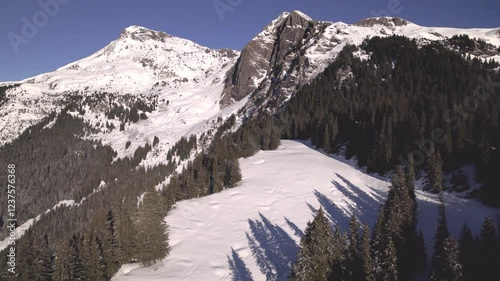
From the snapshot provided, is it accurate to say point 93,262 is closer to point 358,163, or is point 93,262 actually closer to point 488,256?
point 488,256

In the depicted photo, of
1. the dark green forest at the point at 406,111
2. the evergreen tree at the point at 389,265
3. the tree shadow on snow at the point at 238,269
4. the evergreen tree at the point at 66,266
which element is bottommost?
the tree shadow on snow at the point at 238,269

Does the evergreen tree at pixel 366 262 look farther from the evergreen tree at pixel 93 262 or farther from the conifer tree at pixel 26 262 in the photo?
the conifer tree at pixel 26 262

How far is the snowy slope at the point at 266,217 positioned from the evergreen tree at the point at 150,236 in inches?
42.4

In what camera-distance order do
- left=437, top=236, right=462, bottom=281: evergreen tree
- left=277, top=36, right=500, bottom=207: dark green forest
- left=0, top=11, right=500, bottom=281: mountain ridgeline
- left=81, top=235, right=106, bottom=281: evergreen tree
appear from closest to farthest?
1. left=437, top=236, right=462, bottom=281: evergreen tree
2. left=0, top=11, right=500, bottom=281: mountain ridgeline
3. left=81, top=235, right=106, bottom=281: evergreen tree
4. left=277, top=36, right=500, bottom=207: dark green forest

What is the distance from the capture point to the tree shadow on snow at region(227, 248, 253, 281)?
109 feet

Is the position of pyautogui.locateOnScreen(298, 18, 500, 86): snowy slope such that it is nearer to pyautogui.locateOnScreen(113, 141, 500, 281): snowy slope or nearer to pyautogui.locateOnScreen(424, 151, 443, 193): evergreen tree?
pyautogui.locateOnScreen(113, 141, 500, 281): snowy slope

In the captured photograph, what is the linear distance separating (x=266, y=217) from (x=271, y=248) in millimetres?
8100

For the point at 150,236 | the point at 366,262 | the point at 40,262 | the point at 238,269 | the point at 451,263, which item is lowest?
the point at 238,269

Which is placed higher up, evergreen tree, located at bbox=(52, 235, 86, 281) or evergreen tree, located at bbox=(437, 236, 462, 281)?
evergreen tree, located at bbox=(437, 236, 462, 281)

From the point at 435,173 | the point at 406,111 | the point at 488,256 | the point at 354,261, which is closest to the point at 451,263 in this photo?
the point at 488,256

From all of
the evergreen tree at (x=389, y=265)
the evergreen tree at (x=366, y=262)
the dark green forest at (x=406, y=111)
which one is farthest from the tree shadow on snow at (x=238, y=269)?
the dark green forest at (x=406, y=111)

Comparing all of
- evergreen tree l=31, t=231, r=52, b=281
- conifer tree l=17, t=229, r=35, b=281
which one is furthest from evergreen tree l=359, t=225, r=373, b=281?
conifer tree l=17, t=229, r=35, b=281

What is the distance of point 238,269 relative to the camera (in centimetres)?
3456

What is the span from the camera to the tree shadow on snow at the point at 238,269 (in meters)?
33.1
